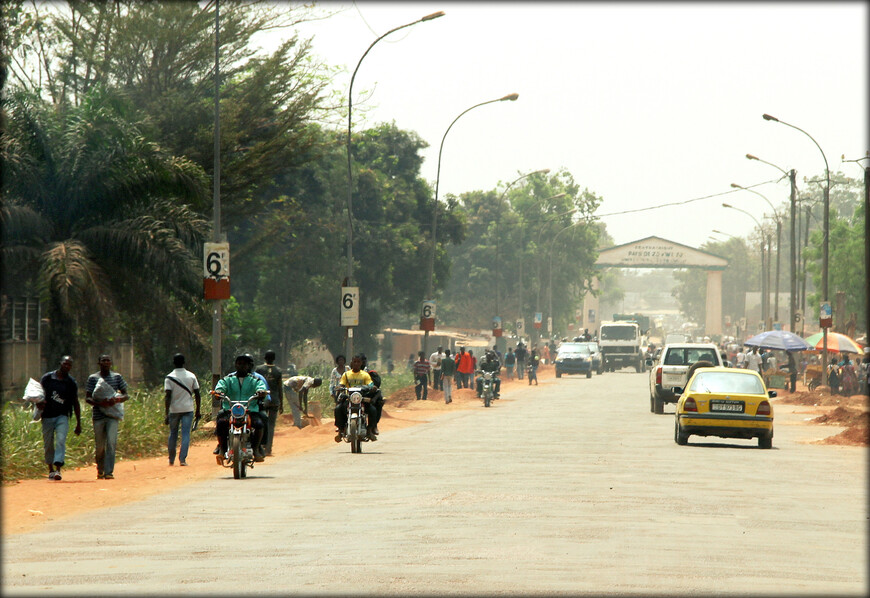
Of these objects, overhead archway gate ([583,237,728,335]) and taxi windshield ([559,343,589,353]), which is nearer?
taxi windshield ([559,343,589,353])

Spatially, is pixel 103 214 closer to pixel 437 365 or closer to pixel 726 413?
pixel 726 413

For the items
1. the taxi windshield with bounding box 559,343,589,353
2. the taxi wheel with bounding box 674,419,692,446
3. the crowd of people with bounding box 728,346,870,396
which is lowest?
the taxi wheel with bounding box 674,419,692,446

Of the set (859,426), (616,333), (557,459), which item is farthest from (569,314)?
(557,459)

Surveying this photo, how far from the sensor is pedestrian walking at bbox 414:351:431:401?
38.8m

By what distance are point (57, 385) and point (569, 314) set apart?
291 ft

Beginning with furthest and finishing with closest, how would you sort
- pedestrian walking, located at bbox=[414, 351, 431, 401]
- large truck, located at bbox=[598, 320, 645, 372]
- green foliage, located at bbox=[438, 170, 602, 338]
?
green foliage, located at bbox=[438, 170, 602, 338]
large truck, located at bbox=[598, 320, 645, 372]
pedestrian walking, located at bbox=[414, 351, 431, 401]

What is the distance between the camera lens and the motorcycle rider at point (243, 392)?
1695 cm

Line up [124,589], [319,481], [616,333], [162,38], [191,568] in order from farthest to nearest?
[616,333], [162,38], [319,481], [191,568], [124,589]

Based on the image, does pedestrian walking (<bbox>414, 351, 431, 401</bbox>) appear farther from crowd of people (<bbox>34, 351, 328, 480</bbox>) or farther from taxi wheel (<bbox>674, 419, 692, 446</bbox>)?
crowd of people (<bbox>34, 351, 328, 480</bbox>)

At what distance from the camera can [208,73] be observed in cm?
3822

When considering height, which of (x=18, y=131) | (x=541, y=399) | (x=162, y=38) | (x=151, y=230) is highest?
(x=162, y=38)

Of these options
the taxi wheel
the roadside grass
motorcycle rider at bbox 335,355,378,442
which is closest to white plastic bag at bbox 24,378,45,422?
the roadside grass

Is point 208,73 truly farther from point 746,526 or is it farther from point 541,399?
point 746,526

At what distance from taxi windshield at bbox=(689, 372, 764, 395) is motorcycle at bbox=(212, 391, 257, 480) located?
8.97 metres
